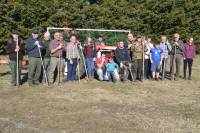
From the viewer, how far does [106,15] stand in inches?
1182

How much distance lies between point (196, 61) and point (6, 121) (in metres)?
19.2

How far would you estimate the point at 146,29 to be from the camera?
31406mm

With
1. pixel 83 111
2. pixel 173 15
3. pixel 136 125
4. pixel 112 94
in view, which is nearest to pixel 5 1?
pixel 173 15

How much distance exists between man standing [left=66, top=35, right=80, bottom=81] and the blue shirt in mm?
2888

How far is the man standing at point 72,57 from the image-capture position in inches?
696

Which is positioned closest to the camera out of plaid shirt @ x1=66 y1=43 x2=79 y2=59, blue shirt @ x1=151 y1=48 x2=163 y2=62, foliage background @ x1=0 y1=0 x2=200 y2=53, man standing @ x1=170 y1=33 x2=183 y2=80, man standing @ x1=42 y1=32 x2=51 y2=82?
man standing @ x1=42 y1=32 x2=51 y2=82

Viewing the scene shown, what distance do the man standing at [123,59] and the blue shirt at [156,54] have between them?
3.13 feet

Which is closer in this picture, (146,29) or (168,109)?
Result: (168,109)

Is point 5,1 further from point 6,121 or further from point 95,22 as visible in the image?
point 6,121

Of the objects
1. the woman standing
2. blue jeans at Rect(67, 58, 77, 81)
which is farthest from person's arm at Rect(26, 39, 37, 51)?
the woman standing

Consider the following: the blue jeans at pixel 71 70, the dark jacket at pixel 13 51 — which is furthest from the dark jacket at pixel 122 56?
the dark jacket at pixel 13 51

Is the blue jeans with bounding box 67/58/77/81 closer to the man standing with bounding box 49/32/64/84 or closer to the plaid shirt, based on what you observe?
the plaid shirt

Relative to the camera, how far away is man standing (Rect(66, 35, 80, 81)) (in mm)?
17672

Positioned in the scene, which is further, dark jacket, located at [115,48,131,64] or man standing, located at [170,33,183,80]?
man standing, located at [170,33,183,80]
